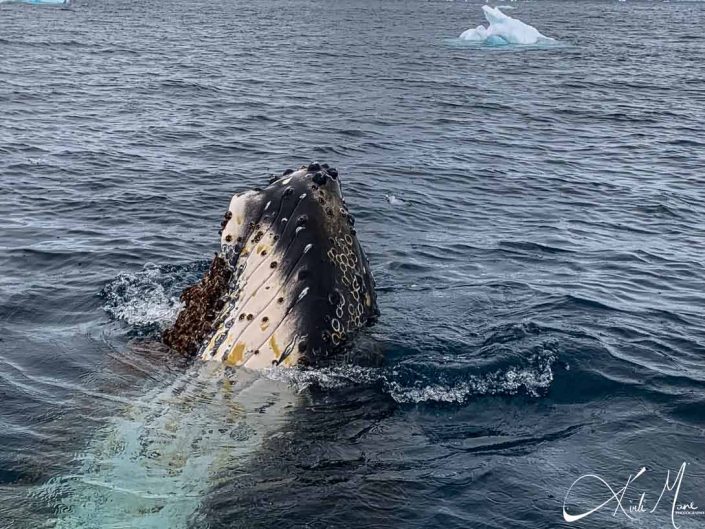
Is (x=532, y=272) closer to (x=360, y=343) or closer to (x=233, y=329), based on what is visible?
(x=360, y=343)

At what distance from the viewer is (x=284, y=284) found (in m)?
8.48

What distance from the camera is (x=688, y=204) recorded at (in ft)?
61.1

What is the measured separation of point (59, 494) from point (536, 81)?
3733 centimetres

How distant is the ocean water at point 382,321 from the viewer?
7223 mm

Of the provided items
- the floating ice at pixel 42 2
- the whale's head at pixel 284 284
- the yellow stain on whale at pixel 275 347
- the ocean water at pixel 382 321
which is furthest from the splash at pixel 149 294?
the floating ice at pixel 42 2

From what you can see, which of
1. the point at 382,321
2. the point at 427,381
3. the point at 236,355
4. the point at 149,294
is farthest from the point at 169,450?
the point at 149,294

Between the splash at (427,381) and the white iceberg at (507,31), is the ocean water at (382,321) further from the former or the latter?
the white iceberg at (507,31)

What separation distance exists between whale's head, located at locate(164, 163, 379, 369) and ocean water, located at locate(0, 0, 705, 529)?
0.90 ft

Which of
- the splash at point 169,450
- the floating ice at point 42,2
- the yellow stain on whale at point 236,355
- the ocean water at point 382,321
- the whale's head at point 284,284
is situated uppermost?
the floating ice at point 42,2

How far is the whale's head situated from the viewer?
8.45 meters

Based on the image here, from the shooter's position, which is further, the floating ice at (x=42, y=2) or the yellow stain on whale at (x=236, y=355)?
the floating ice at (x=42, y=2)

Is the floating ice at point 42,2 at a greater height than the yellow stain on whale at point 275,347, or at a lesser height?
greater

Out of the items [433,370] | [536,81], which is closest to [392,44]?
[536,81]

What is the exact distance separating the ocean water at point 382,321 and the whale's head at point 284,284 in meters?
0.27
